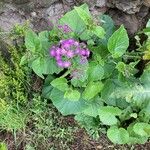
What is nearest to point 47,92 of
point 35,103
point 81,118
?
point 35,103

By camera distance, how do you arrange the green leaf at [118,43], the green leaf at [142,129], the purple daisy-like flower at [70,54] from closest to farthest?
the purple daisy-like flower at [70,54], the green leaf at [118,43], the green leaf at [142,129]

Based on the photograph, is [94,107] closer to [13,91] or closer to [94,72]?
[94,72]

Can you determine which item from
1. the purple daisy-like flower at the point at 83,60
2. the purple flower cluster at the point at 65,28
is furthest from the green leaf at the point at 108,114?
the purple flower cluster at the point at 65,28

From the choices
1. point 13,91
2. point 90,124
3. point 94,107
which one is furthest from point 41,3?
point 90,124

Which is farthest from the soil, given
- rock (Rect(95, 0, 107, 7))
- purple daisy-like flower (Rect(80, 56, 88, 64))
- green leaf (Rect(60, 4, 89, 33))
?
rock (Rect(95, 0, 107, 7))

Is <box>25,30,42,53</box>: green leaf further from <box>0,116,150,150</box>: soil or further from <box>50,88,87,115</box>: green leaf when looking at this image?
<box>0,116,150,150</box>: soil

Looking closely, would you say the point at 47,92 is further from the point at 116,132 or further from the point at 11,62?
the point at 116,132

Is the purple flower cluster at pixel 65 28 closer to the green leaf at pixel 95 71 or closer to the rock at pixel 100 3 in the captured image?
the green leaf at pixel 95 71
